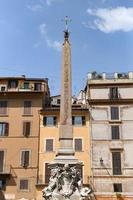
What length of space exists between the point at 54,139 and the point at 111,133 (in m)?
4.83

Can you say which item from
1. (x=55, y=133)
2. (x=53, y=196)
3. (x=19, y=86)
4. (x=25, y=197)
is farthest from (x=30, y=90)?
(x=53, y=196)

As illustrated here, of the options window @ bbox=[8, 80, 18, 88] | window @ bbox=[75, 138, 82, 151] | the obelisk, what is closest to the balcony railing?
window @ bbox=[75, 138, 82, 151]

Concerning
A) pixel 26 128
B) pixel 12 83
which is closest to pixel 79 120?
pixel 26 128

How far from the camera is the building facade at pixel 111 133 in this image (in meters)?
33.7

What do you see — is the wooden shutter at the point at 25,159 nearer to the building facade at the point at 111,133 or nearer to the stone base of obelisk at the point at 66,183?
the building facade at the point at 111,133

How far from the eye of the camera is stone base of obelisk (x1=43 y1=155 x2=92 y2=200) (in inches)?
650

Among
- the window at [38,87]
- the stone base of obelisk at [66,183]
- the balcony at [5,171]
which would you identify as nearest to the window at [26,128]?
the balcony at [5,171]

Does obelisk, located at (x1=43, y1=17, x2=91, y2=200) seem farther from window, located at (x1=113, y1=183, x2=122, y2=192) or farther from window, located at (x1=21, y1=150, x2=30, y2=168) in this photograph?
window, located at (x1=21, y1=150, x2=30, y2=168)

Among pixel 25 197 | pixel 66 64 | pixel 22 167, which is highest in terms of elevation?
pixel 66 64

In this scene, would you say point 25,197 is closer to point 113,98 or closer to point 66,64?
point 113,98

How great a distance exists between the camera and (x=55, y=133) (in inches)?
1411

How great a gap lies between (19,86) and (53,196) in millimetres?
22522

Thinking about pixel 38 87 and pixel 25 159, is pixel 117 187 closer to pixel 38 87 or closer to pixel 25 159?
pixel 25 159

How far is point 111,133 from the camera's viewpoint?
35.4 meters
